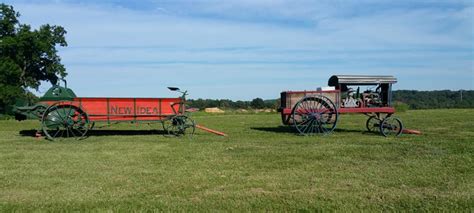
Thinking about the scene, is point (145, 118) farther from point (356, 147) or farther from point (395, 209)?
point (395, 209)

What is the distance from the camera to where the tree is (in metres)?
34.3

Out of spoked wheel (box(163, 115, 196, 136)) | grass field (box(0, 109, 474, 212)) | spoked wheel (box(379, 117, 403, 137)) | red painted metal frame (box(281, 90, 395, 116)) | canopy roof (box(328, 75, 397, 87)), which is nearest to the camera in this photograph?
grass field (box(0, 109, 474, 212))

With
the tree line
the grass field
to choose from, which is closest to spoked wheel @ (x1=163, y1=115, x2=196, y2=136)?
the grass field

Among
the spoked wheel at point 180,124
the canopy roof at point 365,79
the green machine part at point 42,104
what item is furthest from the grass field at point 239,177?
the canopy roof at point 365,79

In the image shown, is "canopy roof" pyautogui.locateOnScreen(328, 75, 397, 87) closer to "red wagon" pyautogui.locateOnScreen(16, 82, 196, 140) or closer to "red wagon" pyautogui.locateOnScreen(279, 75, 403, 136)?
"red wagon" pyautogui.locateOnScreen(279, 75, 403, 136)

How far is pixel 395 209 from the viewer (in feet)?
17.1

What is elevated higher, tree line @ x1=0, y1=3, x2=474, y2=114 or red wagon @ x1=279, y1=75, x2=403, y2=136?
tree line @ x1=0, y1=3, x2=474, y2=114

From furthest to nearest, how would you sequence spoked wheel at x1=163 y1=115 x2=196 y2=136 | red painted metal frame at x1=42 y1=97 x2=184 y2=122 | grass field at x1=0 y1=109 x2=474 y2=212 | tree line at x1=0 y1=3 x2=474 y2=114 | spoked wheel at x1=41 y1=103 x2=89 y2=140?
tree line at x1=0 y1=3 x2=474 y2=114
spoked wheel at x1=163 y1=115 x2=196 y2=136
red painted metal frame at x1=42 y1=97 x2=184 y2=122
spoked wheel at x1=41 y1=103 x2=89 y2=140
grass field at x1=0 y1=109 x2=474 y2=212

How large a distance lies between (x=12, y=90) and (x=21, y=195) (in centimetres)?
3017

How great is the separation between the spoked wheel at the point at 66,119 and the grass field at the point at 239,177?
6.77 ft

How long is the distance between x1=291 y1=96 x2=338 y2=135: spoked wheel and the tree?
2602 cm

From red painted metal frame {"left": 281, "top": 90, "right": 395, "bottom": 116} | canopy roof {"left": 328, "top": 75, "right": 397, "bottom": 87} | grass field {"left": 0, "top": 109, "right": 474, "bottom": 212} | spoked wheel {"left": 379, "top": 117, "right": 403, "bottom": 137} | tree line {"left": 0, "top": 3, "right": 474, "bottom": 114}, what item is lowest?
grass field {"left": 0, "top": 109, "right": 474, "bottom": 212}

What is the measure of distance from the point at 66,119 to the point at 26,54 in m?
26.3

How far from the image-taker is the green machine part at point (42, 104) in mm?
13500
